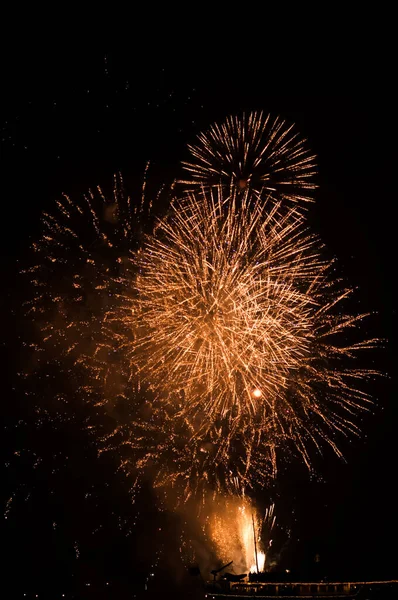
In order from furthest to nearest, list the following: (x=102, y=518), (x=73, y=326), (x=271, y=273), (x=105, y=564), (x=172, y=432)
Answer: (x=105, y=564) < (x=102, y=518) < (x=172, y=432) < (x=73, y=326) < (x=271, y=273)

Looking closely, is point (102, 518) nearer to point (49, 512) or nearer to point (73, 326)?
point (49, 512)

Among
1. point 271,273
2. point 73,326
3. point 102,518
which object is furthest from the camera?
point 102,518

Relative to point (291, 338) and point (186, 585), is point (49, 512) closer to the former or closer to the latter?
point (186, 585)

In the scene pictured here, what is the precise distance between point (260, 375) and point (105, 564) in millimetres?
13094

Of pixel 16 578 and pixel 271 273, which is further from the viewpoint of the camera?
pixel 16 578

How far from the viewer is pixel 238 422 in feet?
38.3

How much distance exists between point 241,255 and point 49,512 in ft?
41.0

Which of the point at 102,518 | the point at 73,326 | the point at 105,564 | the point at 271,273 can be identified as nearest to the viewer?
the point at 271,273

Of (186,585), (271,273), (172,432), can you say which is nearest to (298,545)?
(186,585)

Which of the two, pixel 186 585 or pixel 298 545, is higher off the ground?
pixel 298 545

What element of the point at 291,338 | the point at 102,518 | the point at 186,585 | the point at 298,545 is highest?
the point at 291,338

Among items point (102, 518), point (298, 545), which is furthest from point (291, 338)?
point (102, 518)

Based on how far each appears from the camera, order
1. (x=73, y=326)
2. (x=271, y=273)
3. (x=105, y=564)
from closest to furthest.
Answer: (x=271, y=273), (x=73, y=326), (x=105, y=564)

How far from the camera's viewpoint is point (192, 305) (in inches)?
410
